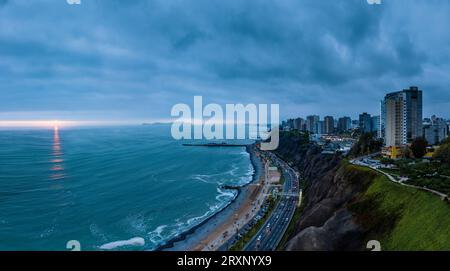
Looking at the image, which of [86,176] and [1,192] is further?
[86,176]

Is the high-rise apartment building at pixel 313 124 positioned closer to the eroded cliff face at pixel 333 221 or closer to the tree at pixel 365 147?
the tree at pixel 365 147

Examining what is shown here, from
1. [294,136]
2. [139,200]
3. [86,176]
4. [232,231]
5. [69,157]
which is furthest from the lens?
[294,136]

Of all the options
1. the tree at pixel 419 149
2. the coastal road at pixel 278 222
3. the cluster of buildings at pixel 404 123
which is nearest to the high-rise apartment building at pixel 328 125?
the cluster of buildings at pixel 404 123

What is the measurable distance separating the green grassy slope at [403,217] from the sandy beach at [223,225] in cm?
1107

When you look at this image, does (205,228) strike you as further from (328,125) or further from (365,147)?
(328,125)

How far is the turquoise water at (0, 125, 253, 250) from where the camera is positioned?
22.7m

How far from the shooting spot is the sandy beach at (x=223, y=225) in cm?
2088

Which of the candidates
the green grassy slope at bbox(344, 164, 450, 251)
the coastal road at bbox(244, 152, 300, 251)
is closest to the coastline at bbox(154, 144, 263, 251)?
the coastal road at bbox(244, 152, 300, 251)
